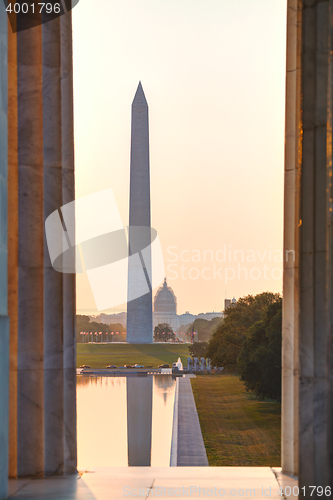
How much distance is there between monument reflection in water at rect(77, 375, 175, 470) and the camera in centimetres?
1690

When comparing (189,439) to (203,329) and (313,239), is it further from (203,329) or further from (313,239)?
(203,329)

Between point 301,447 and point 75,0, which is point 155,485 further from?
point 75,0

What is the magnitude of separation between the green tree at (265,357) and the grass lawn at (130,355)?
90.8ft

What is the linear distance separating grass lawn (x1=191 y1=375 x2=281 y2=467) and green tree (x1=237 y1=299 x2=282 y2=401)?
1110 millimetres

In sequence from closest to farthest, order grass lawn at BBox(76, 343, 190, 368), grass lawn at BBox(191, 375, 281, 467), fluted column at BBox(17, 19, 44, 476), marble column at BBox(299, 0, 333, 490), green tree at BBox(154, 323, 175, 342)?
marble column at BBox(299, 0, 333, 490) < fluted column at BBox(17, 19, 44, 476) < grass lawn at BBox(191, 375, 281, 467) < grass lawn at BBox(76, 343, 190, 368) < green tree at BBox(154, 323, 175, 342)

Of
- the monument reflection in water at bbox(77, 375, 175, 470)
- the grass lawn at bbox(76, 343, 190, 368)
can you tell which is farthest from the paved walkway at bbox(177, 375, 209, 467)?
the grass lawn at bbox(76, 343, 190, 368)

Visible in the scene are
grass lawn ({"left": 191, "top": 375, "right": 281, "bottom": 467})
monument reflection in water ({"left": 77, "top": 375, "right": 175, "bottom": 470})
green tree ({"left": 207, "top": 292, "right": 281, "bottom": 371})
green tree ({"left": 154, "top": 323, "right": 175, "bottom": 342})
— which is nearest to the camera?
monument reflection in water ({"left": 77, "top": 375, "right": 175, "bottom": 470})

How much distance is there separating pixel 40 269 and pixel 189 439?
13001 mm

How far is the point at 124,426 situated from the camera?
22.0 metres

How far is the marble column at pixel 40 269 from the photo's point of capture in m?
8.54

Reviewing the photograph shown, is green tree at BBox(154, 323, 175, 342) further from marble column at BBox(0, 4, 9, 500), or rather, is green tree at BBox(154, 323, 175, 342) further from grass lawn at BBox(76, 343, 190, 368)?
marble column at BBox(0, 4, 9, 500)

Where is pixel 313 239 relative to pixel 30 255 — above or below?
above

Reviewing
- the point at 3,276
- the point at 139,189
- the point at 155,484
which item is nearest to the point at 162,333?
the point at 139,189

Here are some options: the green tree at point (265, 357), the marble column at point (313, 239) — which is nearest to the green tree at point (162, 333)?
the green tree at point (265, 357)
